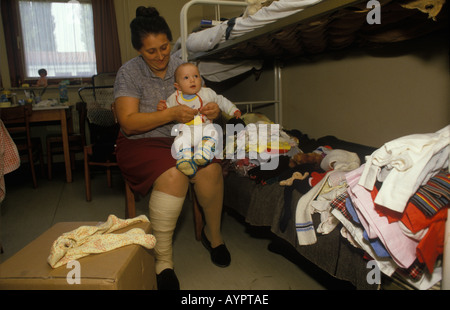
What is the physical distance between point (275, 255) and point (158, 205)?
0.63 metres

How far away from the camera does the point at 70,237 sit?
897mm

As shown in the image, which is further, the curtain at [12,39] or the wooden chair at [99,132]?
the curtain at [12,39]

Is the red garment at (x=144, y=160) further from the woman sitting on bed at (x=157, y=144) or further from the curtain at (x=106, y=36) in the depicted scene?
the curtain at (x=106, y=36)

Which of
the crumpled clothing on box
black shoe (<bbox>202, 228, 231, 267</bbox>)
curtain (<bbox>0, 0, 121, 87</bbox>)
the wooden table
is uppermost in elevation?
curtain (<bbox>0, 0, 121, 87</bbox>)

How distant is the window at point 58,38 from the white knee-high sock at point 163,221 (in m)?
3.23

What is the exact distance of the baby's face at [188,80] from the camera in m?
1.44

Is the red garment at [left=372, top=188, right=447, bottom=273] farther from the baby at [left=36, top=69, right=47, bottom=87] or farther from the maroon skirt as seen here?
the baby at [left=36, top=69, right=47, bottom=87]

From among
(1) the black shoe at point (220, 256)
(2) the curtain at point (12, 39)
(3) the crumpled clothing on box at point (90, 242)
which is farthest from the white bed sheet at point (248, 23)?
(2) the curtain at point (12, 39)

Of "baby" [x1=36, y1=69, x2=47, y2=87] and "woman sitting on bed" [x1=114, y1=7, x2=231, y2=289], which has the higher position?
"baby" [x1=36, y1=69, x2=47, y2=87]

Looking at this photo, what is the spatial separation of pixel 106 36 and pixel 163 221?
3.32 m

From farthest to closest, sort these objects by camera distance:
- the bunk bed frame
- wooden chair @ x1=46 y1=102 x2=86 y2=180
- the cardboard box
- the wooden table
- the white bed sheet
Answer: wooden chair @ x1=46 y1=102 x2=86 y2=180 < the wooden table < the white bed sheet < the cardboard box < the bunk bed frame

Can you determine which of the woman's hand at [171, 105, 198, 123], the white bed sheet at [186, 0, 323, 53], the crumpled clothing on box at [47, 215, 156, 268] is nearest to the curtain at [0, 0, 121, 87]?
the white bed sheet at [186, 0, 323, 53]

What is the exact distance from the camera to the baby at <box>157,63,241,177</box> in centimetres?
128
